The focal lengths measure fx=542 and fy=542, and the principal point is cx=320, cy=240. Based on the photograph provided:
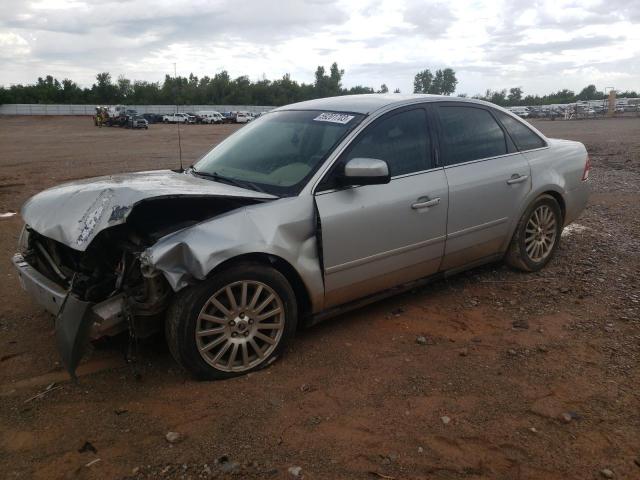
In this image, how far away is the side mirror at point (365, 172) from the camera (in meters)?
3.48

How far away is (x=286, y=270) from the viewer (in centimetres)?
352

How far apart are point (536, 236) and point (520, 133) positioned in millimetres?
961

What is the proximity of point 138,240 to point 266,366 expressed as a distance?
1.12m

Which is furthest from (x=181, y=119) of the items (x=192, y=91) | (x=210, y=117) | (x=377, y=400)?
(x=377, y=400)

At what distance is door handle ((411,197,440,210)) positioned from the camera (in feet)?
12.9

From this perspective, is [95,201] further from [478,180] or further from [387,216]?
[478,180]

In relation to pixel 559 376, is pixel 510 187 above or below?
above

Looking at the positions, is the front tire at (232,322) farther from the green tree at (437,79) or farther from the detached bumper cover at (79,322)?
the green tree at (437,79)

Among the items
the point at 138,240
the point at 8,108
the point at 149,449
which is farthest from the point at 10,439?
the point at 8,108

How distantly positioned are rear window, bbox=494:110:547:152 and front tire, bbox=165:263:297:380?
265 cm

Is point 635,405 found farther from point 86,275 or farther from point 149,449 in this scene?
point 86,275

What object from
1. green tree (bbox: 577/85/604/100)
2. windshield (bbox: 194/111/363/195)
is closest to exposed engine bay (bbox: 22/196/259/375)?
windshield (bbox: 194/111/363/195)

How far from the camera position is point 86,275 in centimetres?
334

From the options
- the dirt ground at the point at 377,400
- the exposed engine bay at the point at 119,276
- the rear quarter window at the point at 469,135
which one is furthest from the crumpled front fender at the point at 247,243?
the rear quarter window at the point at 469,135
